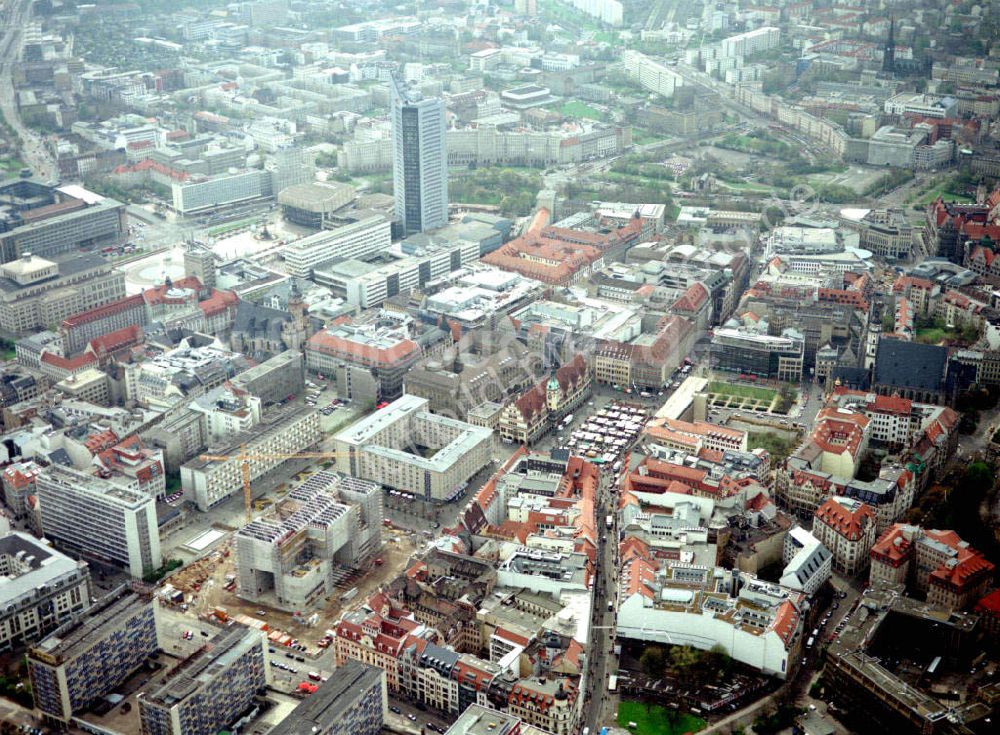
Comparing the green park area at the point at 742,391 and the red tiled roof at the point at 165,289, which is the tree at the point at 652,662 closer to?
the green park area at the point at 742,391

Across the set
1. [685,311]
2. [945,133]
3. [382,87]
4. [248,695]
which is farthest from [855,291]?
[382,87]

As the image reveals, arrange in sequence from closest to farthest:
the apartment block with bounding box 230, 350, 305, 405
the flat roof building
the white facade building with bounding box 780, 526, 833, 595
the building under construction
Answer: the white facade building with bounding box 780, 526, 833, 595 < the building under construction < the apartment block with bounding box 230, 350, 305, 405 < the flat roof building

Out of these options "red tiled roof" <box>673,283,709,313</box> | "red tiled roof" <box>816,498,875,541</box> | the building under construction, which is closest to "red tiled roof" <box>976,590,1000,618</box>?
"red tiled roof" <box>816,498,875,541</box>

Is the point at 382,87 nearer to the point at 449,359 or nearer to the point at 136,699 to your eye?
the point at 449,359

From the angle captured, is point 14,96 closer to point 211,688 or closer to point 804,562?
point 211,688

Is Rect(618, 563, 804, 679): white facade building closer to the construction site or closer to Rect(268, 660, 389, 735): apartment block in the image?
Rect(268, 660, 389, 735): apartment block

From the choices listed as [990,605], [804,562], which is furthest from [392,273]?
[990,605]
